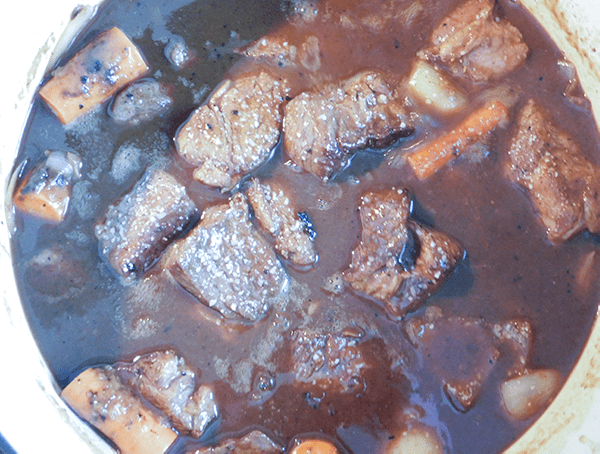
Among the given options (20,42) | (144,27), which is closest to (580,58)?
(144,27)

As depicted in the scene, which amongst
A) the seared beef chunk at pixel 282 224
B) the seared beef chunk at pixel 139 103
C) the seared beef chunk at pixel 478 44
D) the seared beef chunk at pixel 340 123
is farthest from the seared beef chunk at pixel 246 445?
the seared beef chunk at pixel 478 44

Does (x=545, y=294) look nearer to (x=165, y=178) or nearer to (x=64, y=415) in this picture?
(x=165, y=178)

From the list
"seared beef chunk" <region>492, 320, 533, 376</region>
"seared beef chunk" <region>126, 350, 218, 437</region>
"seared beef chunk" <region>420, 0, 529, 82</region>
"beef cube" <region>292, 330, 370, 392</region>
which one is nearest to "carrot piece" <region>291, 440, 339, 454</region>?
"beef cube" <region>292, 330, 370, 392</region>

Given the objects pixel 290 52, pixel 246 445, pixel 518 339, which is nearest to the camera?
pixel 246 445

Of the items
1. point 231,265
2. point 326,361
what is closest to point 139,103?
point 231,265

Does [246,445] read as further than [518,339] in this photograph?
No

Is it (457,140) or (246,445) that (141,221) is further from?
(457,140)

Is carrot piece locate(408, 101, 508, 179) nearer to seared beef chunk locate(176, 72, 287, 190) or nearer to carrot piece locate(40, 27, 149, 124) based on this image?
seared beef chunk locate(176, 72, 287, 190)
